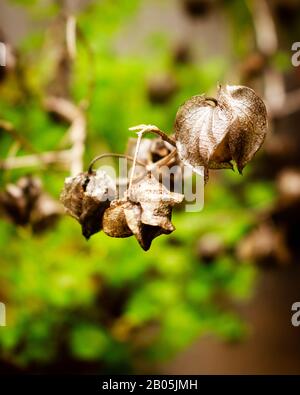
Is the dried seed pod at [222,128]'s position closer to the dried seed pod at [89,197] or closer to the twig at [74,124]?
the dried seed pod at [89,197]

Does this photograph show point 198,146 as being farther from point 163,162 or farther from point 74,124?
point 74,124

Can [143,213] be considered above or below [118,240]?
below

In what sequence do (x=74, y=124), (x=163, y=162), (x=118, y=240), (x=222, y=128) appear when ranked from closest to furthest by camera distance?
1. (x=222, y=128)
2. (x=163, y=162)
3. (x=74, y=124)
4. (x=118, y=240)

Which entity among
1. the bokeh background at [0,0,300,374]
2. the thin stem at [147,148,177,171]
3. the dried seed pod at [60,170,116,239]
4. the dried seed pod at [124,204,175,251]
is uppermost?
the bokeh background at [0,0,300,374]

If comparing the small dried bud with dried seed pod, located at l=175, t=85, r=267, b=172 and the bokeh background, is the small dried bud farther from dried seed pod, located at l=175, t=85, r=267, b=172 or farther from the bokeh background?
the bokeh background

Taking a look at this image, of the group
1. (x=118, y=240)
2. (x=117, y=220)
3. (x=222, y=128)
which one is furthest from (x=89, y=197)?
(x=118, y=240)

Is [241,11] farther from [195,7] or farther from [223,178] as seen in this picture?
[223,178]

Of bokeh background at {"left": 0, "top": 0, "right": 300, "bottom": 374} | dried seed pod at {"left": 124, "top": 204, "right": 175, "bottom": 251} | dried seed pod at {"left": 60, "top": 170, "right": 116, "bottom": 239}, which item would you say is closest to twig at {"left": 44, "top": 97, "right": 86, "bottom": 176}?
bokeh background at {"left": 0, "top": 0, "right": 300, "bottom": 374}
